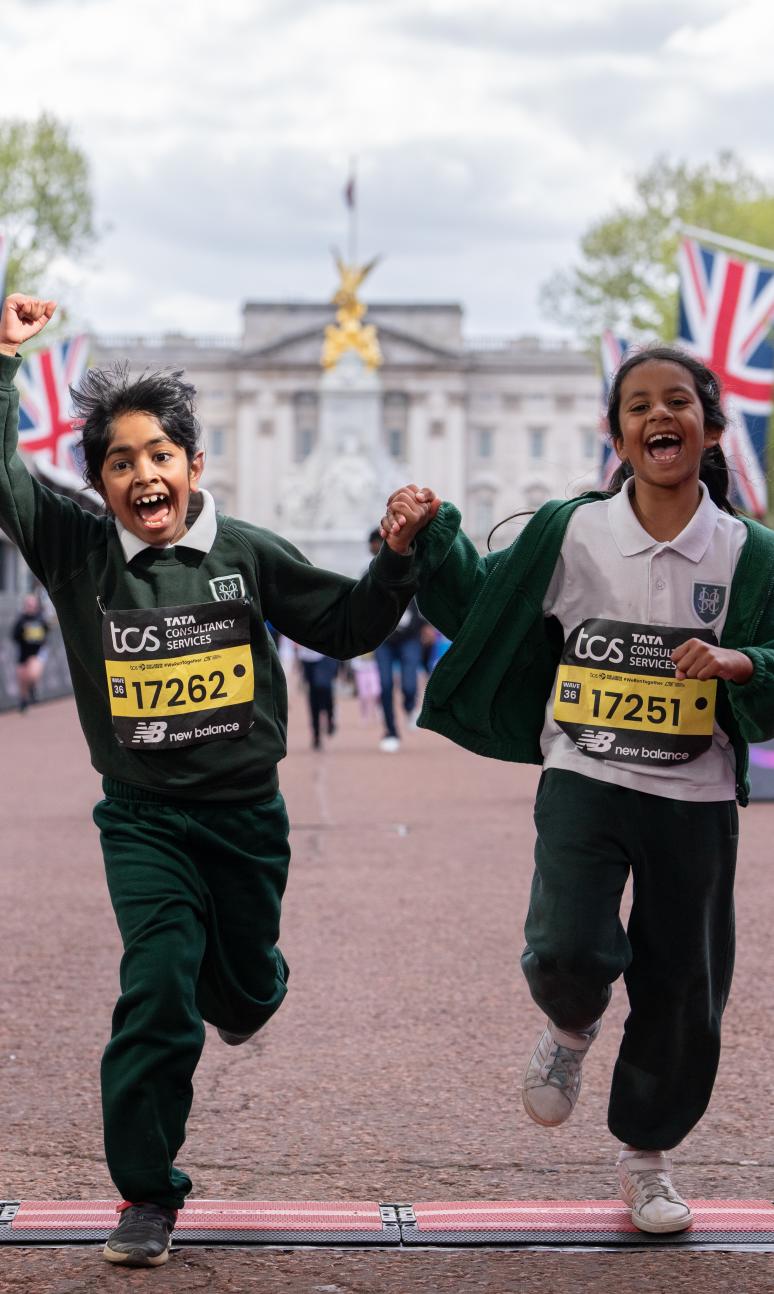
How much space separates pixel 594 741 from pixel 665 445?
0.54 m

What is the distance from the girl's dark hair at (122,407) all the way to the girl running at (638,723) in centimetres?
41

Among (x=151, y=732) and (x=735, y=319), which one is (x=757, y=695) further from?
(x=735, y=319)

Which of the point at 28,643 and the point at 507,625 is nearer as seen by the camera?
the point at 507,625

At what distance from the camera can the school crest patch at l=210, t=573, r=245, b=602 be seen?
3.43m

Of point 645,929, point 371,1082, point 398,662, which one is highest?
point 645,929

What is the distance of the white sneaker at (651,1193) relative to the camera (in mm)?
3240

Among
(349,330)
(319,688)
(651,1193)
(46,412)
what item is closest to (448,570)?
(651,1193)

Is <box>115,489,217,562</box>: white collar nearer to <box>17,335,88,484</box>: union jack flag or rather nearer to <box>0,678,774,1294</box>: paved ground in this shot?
<box>0,678,774,1294</box>: paved ground

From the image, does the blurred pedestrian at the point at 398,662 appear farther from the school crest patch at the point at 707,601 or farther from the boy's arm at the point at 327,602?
the school crest patch at the point at 707,601

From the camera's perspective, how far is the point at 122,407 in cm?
345

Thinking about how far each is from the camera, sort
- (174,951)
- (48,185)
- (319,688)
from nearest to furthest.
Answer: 1. (174,951)
2. (319,688)
3. (48,185)

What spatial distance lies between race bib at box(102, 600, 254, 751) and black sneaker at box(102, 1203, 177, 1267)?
2.55 ft

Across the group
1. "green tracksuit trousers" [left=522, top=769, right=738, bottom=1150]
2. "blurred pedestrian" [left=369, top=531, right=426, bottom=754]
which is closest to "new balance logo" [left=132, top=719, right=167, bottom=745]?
"green tracksuit trousers" [left=522, top=769, right=738, bottom=1150]

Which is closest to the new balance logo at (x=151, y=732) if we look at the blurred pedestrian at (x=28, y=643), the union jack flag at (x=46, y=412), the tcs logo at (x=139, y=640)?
the tcs logo at (x=139, y=640)
